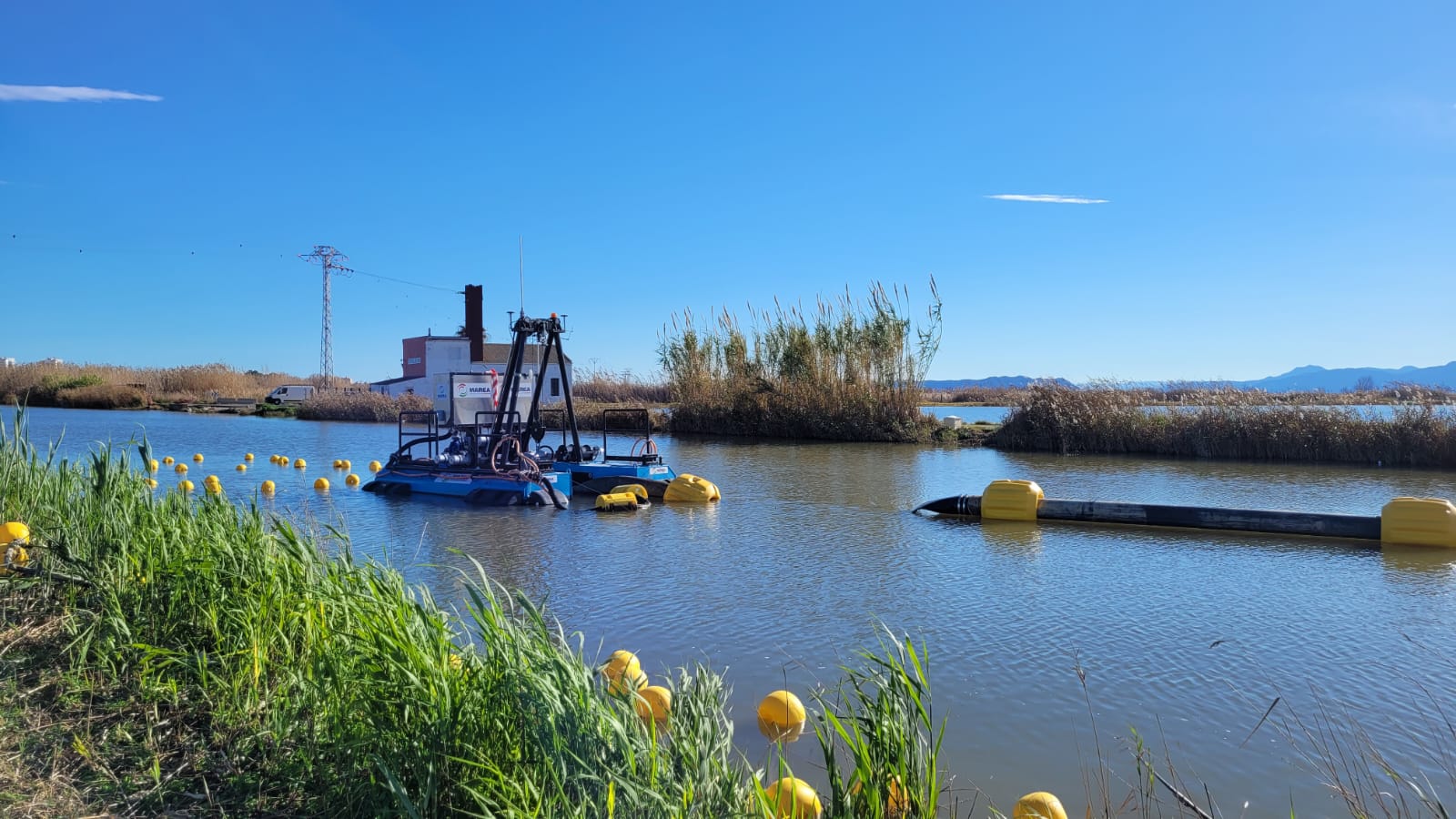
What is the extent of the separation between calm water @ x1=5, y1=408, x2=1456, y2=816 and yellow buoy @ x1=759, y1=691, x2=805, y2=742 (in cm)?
14

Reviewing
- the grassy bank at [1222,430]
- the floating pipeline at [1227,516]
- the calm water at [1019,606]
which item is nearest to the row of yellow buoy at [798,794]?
the calm water at [1019,606]

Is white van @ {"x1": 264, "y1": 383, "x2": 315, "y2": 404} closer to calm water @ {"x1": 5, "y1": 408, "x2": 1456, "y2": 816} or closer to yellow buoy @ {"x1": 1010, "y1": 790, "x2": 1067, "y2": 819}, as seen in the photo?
calm water @ {"x1": 5, "y1": 408, "x2": 1456, "y2": 816}

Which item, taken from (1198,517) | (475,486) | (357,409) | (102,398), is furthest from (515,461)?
(102,398)

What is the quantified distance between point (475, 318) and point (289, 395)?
11970mm

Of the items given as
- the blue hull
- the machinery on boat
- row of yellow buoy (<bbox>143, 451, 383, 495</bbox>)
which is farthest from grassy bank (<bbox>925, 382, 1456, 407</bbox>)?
row of yellow buoy (<bbox>143, 451, 383, 495</bbox>)

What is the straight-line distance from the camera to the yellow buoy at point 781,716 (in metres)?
4.98

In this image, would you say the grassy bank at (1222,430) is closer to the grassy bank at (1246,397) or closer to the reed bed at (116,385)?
the grassy bank at (1246,397)

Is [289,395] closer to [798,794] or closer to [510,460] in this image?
[510,460]

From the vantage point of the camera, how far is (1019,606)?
27.0ft

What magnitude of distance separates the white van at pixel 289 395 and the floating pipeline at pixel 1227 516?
44158 mm

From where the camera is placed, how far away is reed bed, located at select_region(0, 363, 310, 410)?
155 feet

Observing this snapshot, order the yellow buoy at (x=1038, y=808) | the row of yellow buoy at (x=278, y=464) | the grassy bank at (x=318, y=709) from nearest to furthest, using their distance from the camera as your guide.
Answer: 1. the grassy bank at (x=318, y=709)
2. the yellow buoy at (x=1038, y=808)
3. the row of yellow buoy at (x=278, y=464)

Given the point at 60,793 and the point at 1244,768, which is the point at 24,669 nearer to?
the point at 60,793

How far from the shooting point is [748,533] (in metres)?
12.2
